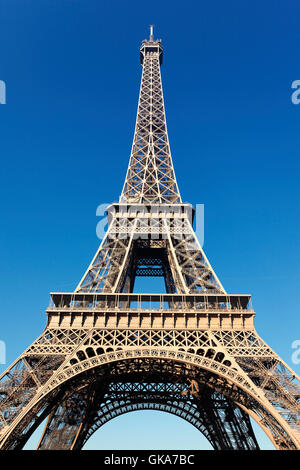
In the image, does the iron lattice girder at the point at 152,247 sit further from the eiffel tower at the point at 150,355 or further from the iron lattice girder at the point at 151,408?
the iron lattice girder at the point at 151,408

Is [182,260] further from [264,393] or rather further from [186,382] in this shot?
[264,393]

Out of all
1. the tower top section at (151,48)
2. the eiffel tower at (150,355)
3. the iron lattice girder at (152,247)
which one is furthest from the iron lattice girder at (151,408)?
the tower top section at (151,48)

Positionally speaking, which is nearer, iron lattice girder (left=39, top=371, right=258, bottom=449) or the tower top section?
iron lattice girder (left=39, top=371, right=258, bottom=449)

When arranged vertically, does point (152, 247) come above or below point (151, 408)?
above

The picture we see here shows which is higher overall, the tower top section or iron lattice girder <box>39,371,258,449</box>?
the tower top section

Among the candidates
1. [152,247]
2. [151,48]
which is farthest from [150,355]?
[151,48]

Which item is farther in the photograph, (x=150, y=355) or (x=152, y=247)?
(x=152, y=247)

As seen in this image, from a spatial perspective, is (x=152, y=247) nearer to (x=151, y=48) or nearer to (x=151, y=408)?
(x=151, y=408)

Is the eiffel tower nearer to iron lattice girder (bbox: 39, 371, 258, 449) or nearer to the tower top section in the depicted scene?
iron lattice girder (bbox: 39, 371, 258, 449)

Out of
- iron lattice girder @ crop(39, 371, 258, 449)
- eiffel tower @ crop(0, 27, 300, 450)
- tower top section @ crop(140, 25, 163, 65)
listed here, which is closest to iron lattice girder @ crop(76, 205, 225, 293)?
eiffel tower @ crop(0, 27, 300, 450)
